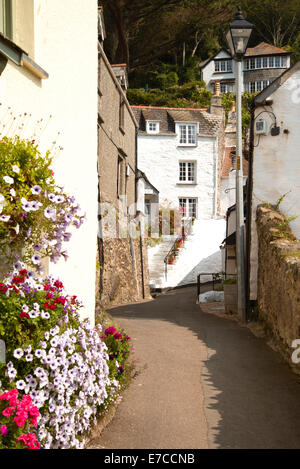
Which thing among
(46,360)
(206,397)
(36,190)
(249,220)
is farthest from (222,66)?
(46,360)

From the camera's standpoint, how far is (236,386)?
6.87 m

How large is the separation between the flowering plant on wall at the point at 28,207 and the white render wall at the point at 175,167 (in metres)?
30.2

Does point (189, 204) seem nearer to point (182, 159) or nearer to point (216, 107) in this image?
point (182, 159)

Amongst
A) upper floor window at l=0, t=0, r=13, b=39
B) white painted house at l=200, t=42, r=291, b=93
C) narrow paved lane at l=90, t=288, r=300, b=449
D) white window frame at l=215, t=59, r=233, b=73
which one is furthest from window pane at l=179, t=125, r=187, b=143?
upper floor window at l=0, t=0, r=13, b=39

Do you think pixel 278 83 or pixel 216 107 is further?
pixel 216 107

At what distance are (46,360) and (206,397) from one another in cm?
297

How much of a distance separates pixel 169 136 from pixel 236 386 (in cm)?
2969

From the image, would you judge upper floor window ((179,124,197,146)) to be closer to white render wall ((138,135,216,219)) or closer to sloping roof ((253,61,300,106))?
white render wall ((138,135,216,219))

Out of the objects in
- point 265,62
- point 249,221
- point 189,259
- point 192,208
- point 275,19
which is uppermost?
point 275,19

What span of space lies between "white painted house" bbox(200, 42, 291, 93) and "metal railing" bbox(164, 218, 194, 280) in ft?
92.1

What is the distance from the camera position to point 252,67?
181 feet

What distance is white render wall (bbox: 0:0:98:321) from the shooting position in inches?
215

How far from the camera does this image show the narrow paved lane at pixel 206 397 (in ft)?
16.5

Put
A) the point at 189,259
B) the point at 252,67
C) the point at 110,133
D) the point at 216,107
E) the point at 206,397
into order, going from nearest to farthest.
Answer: the point at 206,397 < the point at 110,133 < the point at 189,259 < the point at 216,107 < the point at 252,67
